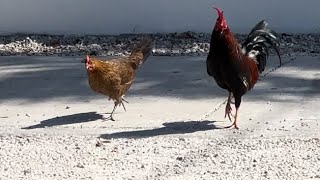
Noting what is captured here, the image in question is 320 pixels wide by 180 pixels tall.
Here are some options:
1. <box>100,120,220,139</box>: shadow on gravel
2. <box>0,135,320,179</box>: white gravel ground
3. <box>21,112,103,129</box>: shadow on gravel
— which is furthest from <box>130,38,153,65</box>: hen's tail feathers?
<box>0,135,320,179</box>: white gravel ground

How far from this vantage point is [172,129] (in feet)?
→ 23.9

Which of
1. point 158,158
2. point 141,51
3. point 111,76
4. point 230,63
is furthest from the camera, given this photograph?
point 141,51

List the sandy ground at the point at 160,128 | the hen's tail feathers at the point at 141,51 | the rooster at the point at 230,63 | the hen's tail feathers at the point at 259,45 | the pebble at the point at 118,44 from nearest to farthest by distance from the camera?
the sandy ground at the point at 160,128, the rooster at the point at 230,63, the hen's tail feathers at the point at 259,45, the hen's tail feathers at the point at 141,51, the pebble at the point at 118,44

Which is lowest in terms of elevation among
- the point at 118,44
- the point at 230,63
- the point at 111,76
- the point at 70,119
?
the point at 118,44

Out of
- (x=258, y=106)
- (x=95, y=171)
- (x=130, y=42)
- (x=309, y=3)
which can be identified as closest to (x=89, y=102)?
(x=258, y=106)

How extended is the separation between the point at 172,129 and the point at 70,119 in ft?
3.57

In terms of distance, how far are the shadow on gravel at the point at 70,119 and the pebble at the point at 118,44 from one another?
136 inches

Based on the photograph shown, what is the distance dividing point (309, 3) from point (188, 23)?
1928 mm

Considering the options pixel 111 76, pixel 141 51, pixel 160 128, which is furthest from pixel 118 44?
pixel 160 128

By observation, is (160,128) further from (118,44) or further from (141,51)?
(118,44)

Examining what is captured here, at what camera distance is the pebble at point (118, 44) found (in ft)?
37.8

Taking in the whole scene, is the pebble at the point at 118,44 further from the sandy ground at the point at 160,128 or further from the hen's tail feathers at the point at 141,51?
the hen's tail feathers at the point at 141,51

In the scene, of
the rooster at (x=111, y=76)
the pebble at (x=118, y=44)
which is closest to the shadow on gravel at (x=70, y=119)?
the rooster at (x=111, y=76)

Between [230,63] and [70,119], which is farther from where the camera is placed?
[70,119]
